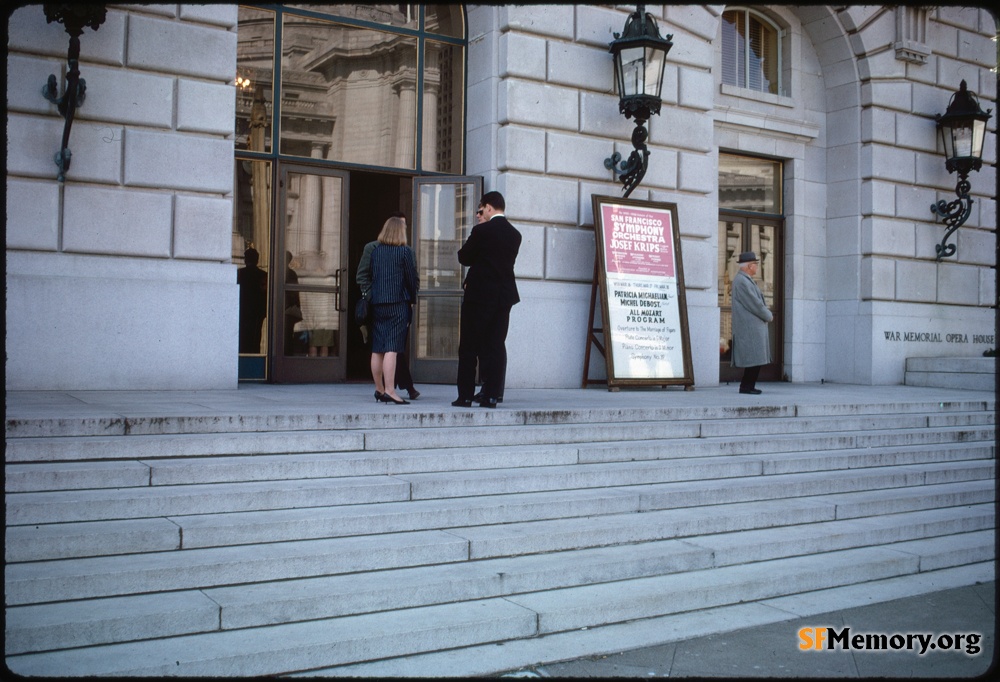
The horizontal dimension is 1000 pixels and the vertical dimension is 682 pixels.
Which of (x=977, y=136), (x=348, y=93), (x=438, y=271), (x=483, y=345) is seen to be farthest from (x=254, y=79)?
(x=977, y=136)

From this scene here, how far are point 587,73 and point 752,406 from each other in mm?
5085

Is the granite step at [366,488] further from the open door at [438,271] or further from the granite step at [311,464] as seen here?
the open door at [438,271]

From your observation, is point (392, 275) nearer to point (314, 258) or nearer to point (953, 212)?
point (314, 258)

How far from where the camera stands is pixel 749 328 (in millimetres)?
11523

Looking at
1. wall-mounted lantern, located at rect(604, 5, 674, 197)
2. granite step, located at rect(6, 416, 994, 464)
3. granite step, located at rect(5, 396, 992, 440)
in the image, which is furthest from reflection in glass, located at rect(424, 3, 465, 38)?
granite step, located at rect(6, 416, 994, 464)

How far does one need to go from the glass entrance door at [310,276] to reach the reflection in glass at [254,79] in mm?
530

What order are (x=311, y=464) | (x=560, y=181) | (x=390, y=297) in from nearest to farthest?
(x=311, y=464) → (x=390, y=297) → (x=560, y=181)

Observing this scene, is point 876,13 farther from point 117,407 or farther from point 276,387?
point 117,407

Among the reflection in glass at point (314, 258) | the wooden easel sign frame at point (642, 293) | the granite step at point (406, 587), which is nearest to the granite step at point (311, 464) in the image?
the granite step at point (406, 587)

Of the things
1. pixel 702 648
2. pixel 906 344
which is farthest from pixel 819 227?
pixel 702 648

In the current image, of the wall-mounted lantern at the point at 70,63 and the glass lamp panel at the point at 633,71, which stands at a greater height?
the glass lamp panel at the point at 633,71

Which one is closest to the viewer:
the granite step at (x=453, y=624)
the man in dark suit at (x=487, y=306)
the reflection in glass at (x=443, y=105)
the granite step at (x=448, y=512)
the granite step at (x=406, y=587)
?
the granite step at (x=453, y=624)

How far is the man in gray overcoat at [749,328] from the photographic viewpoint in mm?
11461

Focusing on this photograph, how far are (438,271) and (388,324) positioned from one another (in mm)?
3156
